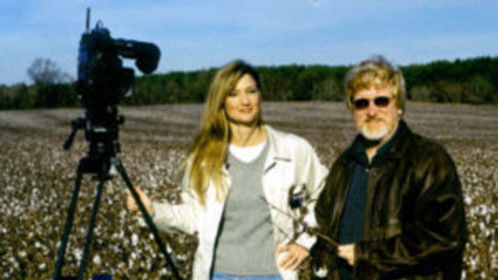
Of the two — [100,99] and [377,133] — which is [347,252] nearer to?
[377,133]

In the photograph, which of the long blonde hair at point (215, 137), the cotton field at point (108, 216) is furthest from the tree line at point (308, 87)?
the long blonde hair at point (215, 137)

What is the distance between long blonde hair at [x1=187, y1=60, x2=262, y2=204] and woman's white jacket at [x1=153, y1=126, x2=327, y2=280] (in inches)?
2.3

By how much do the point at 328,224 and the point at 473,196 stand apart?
6865mm

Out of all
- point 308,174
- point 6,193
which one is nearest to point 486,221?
point 308,174

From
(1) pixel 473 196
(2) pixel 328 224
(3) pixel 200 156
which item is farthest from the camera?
(1) pixel 473 196

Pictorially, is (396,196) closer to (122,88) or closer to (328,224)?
(328,224)

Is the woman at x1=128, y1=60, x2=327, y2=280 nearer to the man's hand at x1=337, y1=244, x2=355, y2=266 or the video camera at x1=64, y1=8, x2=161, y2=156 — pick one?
the video camera at x1=64, y1=8, x2=161, y2=156

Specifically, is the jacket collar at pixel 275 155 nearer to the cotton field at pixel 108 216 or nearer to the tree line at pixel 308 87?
the cotton field at pixel 108 216

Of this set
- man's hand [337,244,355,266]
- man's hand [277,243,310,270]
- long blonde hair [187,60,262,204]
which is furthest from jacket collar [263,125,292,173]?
man's hand [337,244,355,266]

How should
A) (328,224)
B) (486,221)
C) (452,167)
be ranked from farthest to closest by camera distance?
(486,221) < (328,224) < (452,167)

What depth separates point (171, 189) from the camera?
1089 cm

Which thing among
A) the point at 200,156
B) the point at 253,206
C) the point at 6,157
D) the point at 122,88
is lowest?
the point at 6,157

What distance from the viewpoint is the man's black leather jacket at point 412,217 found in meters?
2.67

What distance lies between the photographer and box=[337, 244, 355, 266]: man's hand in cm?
289
